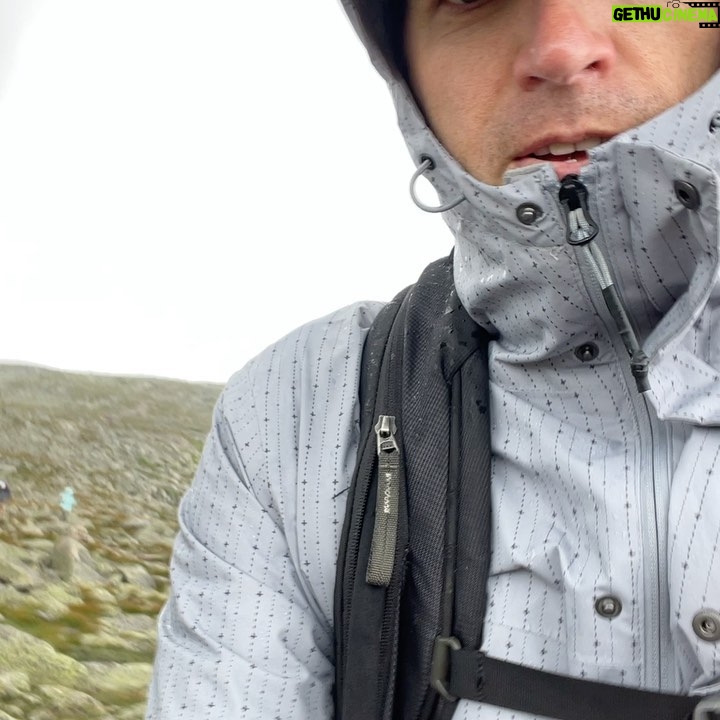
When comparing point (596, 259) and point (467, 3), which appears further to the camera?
point (467, 3)

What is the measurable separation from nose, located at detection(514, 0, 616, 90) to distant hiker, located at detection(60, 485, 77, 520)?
1.75 meters

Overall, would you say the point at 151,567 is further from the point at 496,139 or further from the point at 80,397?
the point at 496,139

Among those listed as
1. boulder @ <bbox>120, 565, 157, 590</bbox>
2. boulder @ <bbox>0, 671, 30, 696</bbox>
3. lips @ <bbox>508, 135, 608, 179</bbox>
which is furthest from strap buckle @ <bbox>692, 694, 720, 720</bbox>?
boulder @ <bbox>120, 565, 157, 590</bbox>

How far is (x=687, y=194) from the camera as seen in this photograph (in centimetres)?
52

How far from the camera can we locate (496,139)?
621 millimetres

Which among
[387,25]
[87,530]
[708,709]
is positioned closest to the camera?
[708,709]

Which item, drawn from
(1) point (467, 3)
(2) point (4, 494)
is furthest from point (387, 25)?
(2) point (4, 494)

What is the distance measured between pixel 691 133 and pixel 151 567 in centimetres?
164

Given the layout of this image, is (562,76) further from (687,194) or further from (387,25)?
(387,25)

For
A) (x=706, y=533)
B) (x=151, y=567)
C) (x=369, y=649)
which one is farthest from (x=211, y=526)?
(x=151, y=567)

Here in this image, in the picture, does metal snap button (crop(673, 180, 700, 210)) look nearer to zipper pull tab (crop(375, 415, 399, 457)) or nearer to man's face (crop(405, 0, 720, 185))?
man's face (crop(405, 0, 720, 185))

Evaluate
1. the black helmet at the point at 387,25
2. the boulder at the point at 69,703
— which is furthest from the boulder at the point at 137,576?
the black helmet at the point at 387,25

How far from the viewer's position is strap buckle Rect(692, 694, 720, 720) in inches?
18.7

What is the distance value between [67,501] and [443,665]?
5.41ft
